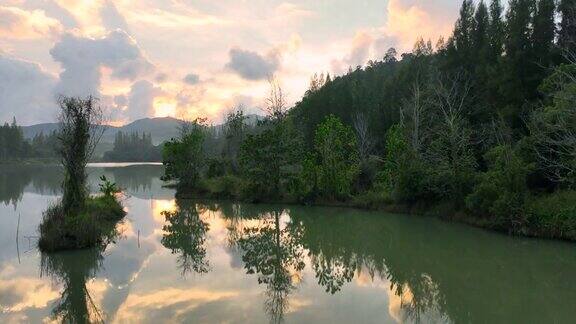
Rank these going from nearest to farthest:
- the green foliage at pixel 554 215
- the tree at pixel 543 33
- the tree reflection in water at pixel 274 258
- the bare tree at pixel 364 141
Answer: the tree reflection in water at pixel 274 258 → the green foliage at pixel 554 215 → the tree at pixel 543 33 → the bare tree at pixel 364 141

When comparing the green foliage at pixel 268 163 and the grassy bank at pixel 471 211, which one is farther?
the green foliage at pixel 268 163

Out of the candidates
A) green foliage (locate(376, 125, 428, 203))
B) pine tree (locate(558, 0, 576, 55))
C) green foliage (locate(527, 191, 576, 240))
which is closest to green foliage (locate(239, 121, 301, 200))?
green foliage (locate(376, 125, 428, 203))

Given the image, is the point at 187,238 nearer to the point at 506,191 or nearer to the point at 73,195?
the point at 73,195

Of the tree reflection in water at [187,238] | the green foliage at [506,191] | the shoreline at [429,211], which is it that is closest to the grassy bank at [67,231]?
the tree reflection in water at [187,238]

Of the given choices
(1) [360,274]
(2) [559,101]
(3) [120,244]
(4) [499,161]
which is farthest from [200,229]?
(2) [559,101]

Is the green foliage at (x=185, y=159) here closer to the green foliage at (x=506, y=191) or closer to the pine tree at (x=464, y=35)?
the pine tree at (x=464, y=35)

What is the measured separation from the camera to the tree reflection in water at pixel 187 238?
40.5 ft

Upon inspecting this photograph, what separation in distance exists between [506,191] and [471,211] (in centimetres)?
271

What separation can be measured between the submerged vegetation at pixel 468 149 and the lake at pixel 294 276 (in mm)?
2058

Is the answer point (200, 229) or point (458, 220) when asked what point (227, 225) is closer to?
point (200, 229)

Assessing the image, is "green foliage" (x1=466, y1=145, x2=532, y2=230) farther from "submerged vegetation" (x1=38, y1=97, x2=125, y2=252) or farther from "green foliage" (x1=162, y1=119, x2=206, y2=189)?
"green foliage" (x1=162, y1=119, x2=206, y2=189)

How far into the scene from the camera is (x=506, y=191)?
1670cm

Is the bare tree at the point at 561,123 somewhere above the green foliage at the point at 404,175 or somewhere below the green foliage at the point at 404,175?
above

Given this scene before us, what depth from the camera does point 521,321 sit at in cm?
793
